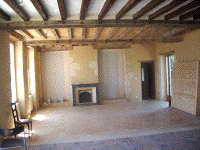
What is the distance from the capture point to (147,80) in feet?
30.2

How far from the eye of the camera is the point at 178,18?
432 centimetres

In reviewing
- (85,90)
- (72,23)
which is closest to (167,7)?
(72,23)

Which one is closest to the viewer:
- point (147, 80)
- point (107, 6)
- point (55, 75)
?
point (107, 6)

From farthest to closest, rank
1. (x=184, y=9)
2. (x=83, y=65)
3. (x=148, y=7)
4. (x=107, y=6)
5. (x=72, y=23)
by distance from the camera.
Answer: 1. (x=83, y=65)
2. (x=72, y=23)
3. (x=184, y=9)
4. (x=148, y=7)
5. (x=107, y=6)

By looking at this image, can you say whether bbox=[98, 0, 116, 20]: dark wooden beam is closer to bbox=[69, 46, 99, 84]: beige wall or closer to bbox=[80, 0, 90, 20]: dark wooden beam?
bbox=[80, 0, 90, 20]: dark wooden beam

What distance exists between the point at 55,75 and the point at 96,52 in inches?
92.5

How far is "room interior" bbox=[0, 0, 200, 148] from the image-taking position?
11.6ft

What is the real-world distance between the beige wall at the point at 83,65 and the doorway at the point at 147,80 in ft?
9.45

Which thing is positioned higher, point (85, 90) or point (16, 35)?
point (16, 35)

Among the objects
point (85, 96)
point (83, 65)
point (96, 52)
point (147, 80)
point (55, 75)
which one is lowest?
point (85, 96)

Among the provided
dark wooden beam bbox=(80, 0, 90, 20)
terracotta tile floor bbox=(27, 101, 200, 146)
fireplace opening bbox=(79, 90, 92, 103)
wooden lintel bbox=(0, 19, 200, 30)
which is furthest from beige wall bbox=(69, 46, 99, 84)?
dark wooden beam bbox=(80, 0, 90, 20)

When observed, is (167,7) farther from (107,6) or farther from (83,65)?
(83,65)

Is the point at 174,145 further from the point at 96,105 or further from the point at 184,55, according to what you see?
the point at 96,105

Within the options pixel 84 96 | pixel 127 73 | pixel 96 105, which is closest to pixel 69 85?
pixel 84 96
